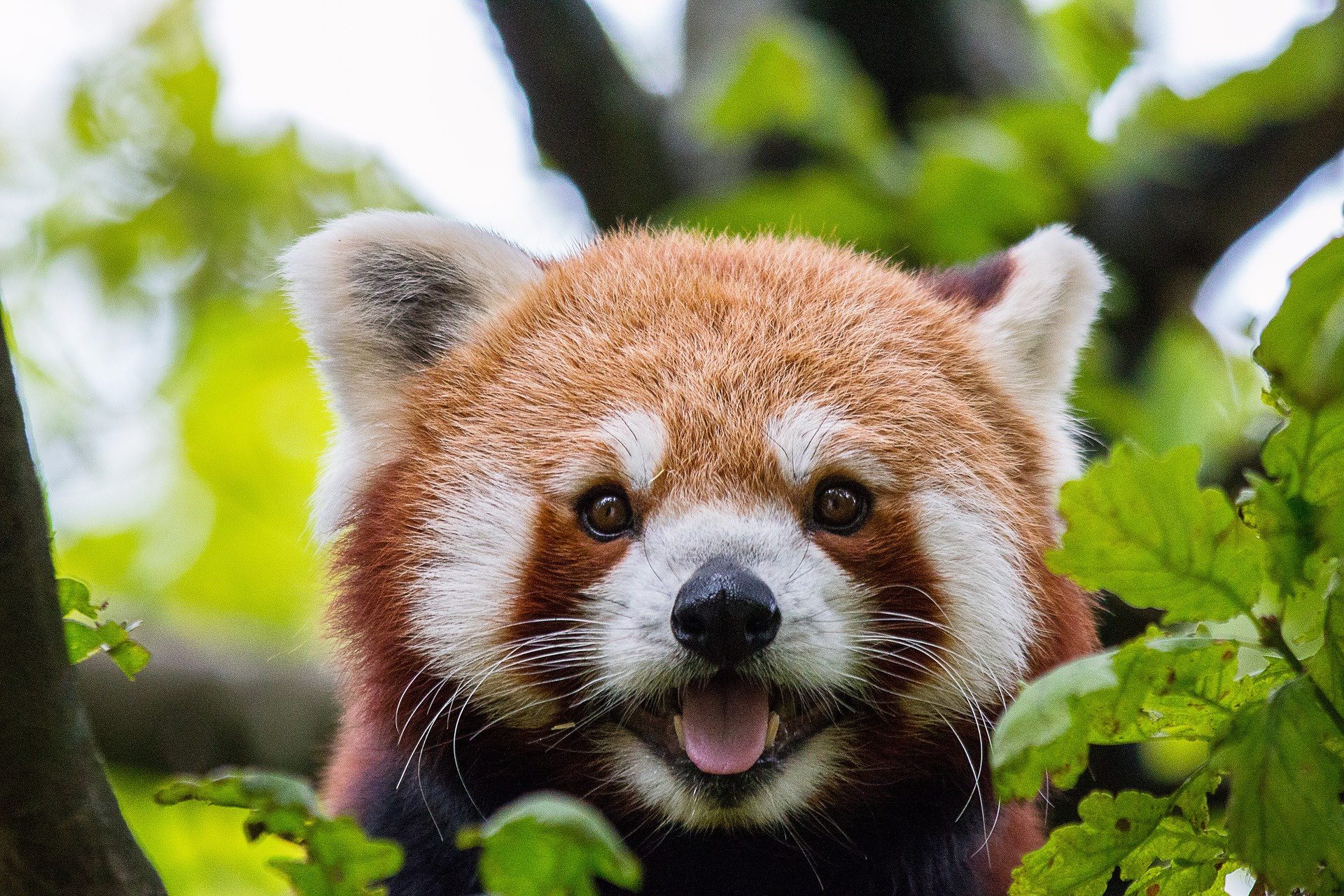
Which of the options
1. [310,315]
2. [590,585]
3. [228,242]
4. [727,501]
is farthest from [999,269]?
[228,242]

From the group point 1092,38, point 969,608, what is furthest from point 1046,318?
point 1092,38

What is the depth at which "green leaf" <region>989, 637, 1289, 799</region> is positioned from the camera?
1.40 m

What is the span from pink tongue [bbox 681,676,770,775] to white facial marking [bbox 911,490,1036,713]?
331 mm

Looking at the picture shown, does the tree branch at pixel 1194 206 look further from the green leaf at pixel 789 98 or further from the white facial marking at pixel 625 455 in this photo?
the white facial marking at pixel 625 455

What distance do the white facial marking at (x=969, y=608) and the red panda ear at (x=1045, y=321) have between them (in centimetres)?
47

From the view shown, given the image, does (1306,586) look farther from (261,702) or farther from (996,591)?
(261,702)

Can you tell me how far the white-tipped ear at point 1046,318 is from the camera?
295 centimetres

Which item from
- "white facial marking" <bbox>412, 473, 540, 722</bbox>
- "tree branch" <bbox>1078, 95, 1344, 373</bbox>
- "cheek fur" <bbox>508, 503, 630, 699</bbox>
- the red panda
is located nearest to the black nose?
the red panda

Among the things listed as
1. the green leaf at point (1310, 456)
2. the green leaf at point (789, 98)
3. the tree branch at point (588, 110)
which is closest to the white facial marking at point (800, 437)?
the green leaf at point (1310, 456)

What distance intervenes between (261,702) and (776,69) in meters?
3.09

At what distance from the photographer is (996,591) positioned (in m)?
2.56

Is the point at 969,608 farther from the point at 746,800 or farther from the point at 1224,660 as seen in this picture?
the point at 1224,660

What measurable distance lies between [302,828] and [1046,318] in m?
2.04

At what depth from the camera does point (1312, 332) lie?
127cm
